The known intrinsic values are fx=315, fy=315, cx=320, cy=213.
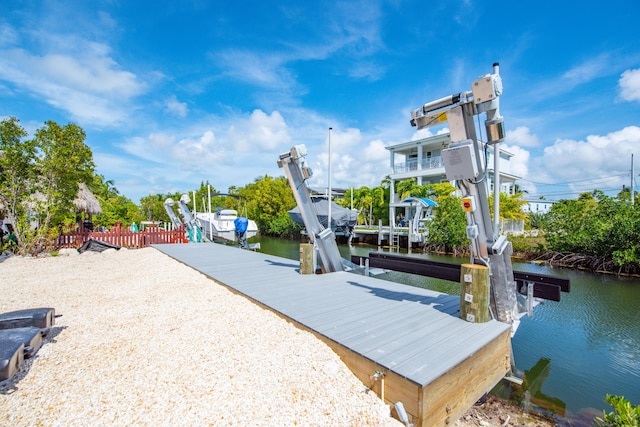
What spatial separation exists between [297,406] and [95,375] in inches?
76.8

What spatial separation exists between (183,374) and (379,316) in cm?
236

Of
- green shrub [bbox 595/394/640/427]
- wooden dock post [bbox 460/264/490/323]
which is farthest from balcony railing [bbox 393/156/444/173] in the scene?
green shrub [bbox 595/394/640/427]

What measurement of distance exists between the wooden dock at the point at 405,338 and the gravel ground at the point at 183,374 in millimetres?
204

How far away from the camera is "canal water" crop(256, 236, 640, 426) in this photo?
4.22m

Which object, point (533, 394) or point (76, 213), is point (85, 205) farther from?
point (533, 394)

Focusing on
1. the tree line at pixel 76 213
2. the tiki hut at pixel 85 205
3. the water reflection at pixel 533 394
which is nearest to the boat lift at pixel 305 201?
the water reflection at pixel 533 394

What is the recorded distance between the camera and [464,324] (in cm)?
377

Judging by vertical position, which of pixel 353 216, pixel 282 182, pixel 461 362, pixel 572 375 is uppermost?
pixel 282 182

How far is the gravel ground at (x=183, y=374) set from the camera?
2496mm

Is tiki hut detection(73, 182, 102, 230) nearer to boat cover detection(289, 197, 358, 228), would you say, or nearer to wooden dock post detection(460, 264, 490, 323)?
boat cover detection(289, 197, 358, 228)

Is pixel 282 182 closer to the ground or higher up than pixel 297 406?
higher up

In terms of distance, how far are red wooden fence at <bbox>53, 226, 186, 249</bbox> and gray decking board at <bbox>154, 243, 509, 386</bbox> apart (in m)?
8.66

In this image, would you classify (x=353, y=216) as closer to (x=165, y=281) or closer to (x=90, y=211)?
(x=90, y=211)

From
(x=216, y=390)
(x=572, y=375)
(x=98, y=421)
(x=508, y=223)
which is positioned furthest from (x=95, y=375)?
(x=508, y=223)
